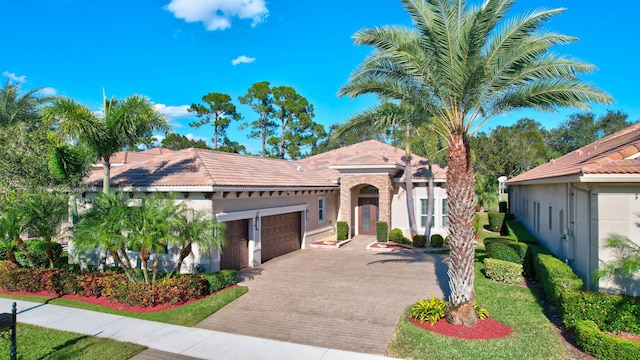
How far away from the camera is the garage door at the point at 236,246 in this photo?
47.0 feet

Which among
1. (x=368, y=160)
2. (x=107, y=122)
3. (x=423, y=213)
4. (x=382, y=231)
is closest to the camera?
(x=107, y=122)

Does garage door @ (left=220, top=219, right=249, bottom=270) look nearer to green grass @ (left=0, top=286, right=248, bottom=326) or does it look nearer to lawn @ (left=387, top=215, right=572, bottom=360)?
green grass @ (left=0, top=286, right=248, bottom=326)

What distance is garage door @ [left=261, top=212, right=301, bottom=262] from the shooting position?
1695cm

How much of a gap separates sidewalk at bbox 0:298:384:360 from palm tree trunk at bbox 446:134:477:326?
2420mm

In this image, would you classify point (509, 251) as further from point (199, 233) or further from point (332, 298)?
point (199, 233)

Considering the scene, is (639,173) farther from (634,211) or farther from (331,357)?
(331,357)

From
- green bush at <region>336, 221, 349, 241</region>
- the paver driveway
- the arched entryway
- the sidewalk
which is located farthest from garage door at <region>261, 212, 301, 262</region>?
the sidewalk

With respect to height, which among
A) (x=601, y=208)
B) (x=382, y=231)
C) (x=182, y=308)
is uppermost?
(x=601, y=208)

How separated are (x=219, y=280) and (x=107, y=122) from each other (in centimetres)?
577

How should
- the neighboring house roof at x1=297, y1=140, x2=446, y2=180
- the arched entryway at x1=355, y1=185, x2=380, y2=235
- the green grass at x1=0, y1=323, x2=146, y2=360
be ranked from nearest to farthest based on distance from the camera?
the green grass at x1=0, y1=323, x2=146, y2=360, the neighboring house roof at x1=297, y1=140, x2=446, y2=180, the arched entryway at x1=355, y1=185, x2=380, y2=235

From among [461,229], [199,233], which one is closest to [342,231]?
[199,233]

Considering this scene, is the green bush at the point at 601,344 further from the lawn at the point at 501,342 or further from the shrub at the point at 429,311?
the shrub at the point at 429,311

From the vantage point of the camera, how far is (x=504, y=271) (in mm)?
12500

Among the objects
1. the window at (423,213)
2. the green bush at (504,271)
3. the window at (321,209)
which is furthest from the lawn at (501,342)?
the window at (321,209)
